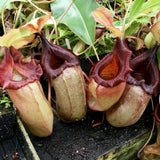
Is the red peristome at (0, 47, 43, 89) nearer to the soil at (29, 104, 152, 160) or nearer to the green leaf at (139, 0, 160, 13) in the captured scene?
the soil at (29, 104, 152, 160)

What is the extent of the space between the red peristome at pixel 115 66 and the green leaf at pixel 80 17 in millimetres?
148

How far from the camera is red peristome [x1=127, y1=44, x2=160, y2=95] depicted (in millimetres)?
745

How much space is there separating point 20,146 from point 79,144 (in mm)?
287

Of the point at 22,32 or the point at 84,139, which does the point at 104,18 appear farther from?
the point at 84,139

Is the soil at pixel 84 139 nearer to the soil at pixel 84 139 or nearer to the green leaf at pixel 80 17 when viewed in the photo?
the soil at pixel 84 139

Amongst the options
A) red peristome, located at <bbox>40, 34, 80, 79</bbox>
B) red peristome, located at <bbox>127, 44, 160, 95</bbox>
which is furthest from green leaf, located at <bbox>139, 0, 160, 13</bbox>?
red peristome, located at <bbox>40, 34, 80, 79</bbox>

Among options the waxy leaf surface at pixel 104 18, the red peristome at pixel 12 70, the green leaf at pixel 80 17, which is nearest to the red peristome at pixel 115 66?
the waxy leaf surface at pixel 104 18

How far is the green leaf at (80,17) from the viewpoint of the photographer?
831mm

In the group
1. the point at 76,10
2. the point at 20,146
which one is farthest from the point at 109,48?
the point at 20,146

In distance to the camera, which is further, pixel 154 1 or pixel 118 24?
pixel 118 24

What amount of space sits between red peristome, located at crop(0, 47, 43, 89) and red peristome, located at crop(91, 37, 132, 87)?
0.25 meters

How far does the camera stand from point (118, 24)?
3.17ft

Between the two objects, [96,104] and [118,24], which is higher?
[118,24]

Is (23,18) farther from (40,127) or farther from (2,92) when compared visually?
(40,127)
